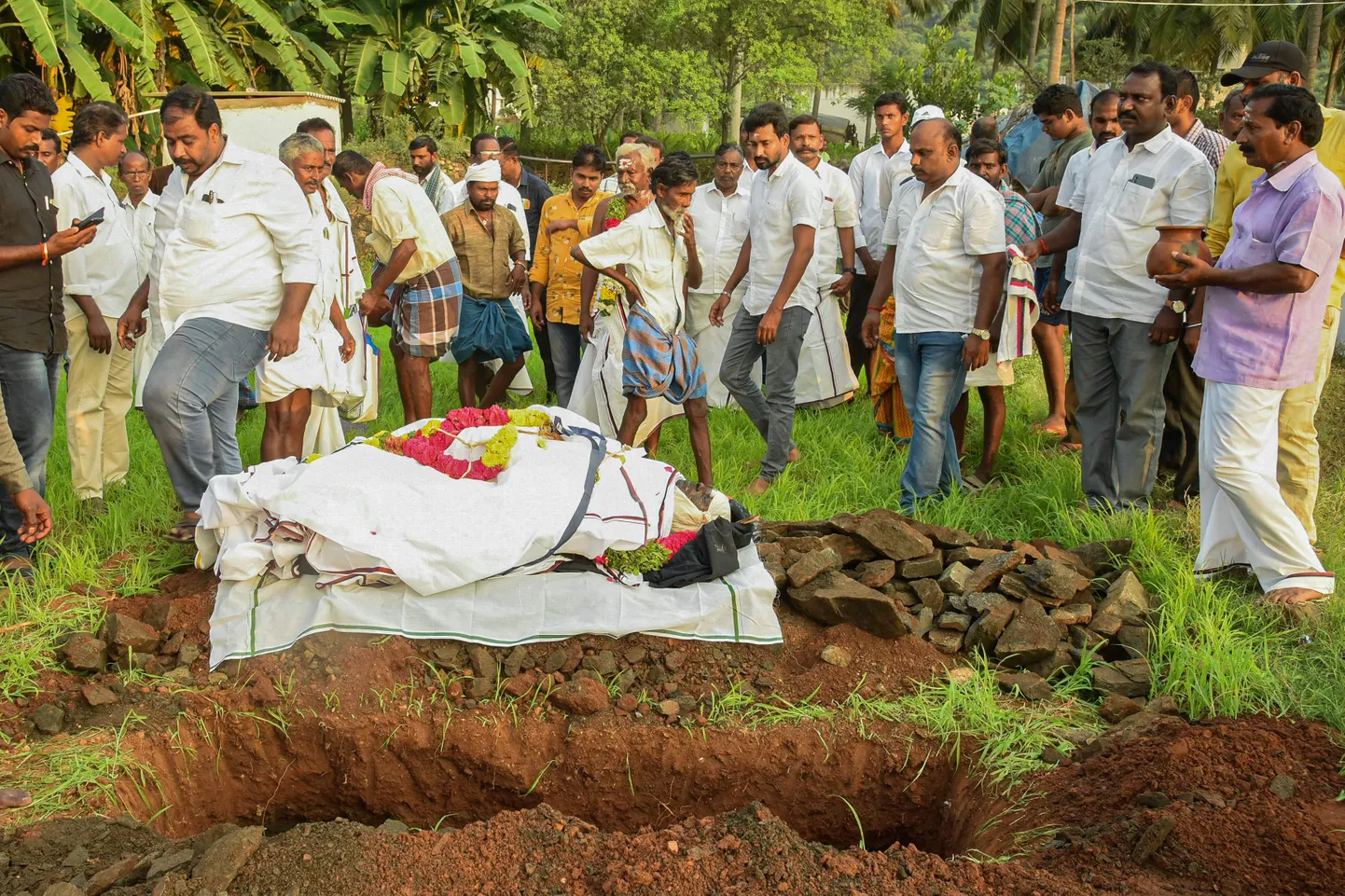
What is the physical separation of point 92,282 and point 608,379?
278 centimetres

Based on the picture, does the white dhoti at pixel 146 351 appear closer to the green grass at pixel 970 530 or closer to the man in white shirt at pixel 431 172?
the green grass at pixel 970 530

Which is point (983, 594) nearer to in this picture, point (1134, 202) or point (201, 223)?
point (1134, 202)

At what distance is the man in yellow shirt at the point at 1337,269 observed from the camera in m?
4.61

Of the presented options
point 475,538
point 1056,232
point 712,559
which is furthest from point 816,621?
point 1056,232

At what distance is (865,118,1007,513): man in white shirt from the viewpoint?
5.35 metres

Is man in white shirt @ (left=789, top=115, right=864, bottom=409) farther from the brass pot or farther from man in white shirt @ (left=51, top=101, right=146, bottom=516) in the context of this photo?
man in white shirt @ (left=51, top=101, right=146, bottom=516)

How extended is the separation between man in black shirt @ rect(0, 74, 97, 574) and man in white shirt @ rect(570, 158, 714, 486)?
2455 millimetres

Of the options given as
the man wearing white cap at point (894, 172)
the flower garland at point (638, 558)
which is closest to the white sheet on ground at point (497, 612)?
the flower garland at point (638, 558)

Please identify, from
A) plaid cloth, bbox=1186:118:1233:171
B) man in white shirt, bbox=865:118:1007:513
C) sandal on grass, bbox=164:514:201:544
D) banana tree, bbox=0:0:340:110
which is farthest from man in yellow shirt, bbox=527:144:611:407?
banana tree, bbox=0:0:340:110

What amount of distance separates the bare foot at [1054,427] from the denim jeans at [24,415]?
5472 mm

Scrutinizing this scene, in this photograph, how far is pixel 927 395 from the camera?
5555 mm

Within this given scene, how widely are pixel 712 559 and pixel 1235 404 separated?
7.17 feet

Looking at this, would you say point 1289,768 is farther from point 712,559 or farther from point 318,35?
point 318,35

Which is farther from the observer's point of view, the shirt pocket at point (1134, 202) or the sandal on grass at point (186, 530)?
the shirt pocket at point (1134, 202)
